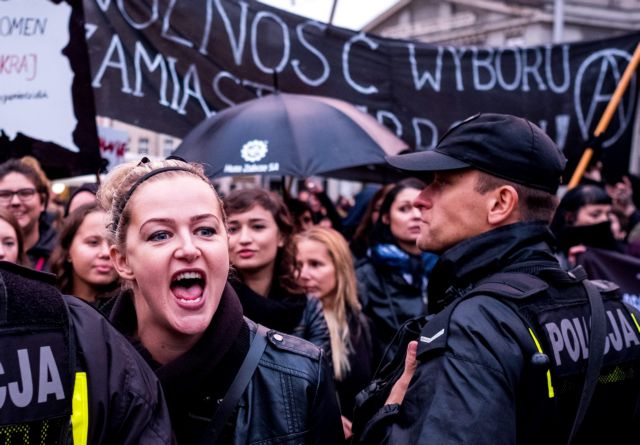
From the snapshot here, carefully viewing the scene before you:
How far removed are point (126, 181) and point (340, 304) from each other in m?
2.10

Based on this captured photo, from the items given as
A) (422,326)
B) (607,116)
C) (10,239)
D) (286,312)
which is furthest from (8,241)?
(607,116)

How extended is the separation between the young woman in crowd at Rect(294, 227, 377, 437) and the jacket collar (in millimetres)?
1636

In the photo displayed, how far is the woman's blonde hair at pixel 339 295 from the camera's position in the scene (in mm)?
3756

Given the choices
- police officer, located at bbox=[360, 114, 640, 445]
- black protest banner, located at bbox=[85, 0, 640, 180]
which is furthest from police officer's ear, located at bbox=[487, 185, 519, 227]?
black protest banner, located at bbox=[85, 0, 640, 180]

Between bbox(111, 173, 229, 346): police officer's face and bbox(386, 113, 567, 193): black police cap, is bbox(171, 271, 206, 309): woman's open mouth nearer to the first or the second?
bbox(111, 173, 229, 346): police officer's face

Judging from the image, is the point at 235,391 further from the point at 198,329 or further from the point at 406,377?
the point at 406,377

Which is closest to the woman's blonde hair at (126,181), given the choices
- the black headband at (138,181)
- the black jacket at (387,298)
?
the black headband at (138,181)

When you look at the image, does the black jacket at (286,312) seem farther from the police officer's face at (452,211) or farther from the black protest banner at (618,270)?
the black protest banner at (618,270)

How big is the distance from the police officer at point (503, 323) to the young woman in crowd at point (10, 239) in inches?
73.2

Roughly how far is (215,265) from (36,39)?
2848mm

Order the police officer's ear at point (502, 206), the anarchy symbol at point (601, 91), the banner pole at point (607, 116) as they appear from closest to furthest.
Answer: the police officer's ear at point (502, 206), the banner pole at point (607, 116), the anarchy symbol at point (601, 91)

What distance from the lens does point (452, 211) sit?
2.21m

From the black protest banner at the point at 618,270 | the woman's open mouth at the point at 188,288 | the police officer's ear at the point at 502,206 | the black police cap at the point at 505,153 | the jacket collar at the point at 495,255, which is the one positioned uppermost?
the black police cap at the point at 505,153

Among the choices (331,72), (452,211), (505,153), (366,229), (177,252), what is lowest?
(366,229)
